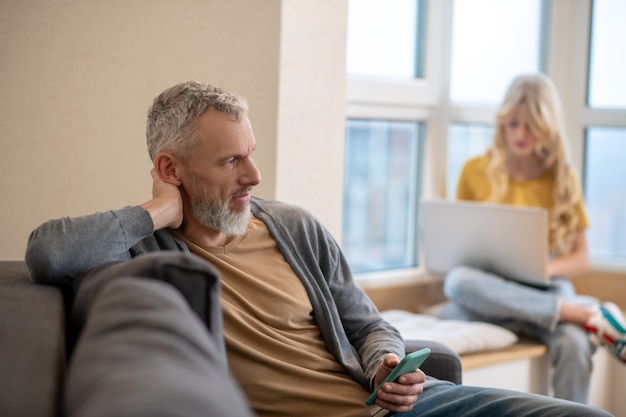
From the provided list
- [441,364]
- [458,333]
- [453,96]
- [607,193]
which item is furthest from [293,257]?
[607,193]

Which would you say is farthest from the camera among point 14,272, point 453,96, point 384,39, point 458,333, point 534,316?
point 453,96

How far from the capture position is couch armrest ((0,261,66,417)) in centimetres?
95

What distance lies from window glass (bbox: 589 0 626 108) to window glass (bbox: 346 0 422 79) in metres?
0.96

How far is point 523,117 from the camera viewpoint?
157 inches

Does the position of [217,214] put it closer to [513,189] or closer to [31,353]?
[31,353]

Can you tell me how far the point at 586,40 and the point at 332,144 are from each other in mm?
1896

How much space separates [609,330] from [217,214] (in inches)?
80.3

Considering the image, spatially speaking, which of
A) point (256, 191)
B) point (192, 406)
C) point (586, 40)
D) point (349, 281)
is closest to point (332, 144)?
point (256, 191)

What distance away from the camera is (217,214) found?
2.05 meters

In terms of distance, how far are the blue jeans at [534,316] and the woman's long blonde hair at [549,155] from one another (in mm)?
299

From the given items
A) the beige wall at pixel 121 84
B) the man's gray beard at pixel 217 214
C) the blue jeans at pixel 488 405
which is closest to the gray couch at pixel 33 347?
the man's gray beard at pixel 217 214

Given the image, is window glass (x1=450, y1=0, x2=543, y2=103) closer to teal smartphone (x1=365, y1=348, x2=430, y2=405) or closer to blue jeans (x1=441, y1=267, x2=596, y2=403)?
blue jeans (x1=441, y1=267, x2=596, y2=403)

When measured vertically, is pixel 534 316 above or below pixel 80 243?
below

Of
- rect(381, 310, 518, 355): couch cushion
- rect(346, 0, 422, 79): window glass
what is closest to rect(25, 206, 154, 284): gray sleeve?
rect(381, 310, 518, 355): couch cushion
